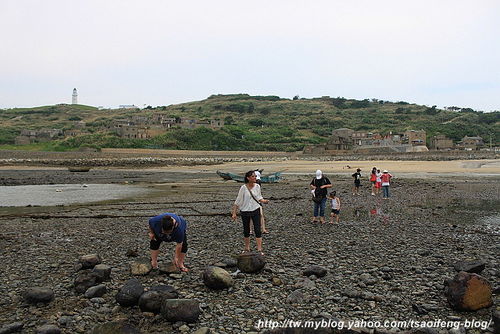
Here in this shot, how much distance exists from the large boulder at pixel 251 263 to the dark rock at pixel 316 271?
2.70 feet

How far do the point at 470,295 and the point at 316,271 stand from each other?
2.49 metres

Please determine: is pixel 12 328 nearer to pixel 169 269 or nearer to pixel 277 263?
pixel 169 269

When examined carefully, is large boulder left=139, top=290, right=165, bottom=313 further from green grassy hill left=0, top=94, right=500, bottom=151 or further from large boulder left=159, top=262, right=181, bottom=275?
green grassy hill left=0, top=94, right=500, bottom=151

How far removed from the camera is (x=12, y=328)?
202 inches

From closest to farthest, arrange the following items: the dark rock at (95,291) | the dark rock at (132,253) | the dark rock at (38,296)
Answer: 1. the dark rock at (38,296)
2. the dark rock at (95,291)
3. the dark rock at (132,253)

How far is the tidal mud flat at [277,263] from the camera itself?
5574 millimetres

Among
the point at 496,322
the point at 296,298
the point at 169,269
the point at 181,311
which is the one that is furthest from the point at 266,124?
the point at 496,322

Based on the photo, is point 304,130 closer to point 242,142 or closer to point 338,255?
point 242,142

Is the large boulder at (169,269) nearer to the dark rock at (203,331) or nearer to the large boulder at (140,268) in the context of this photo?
the large boulder at (140,268)

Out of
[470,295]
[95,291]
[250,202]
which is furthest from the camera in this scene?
[250,202]

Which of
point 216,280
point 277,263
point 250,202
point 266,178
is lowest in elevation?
point 266,178

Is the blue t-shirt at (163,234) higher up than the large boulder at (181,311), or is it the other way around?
the blue t-shirt at (163,234)

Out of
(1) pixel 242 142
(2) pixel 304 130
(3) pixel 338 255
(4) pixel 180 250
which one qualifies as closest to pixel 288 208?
(3) pixel 338 255

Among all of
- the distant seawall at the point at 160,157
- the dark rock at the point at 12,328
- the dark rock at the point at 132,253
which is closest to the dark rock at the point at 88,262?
the dark rock at the point at 132,253
